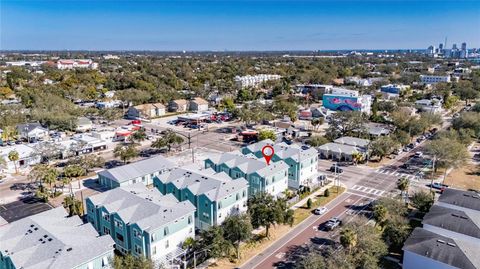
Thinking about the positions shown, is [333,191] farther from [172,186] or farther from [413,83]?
[413,83]

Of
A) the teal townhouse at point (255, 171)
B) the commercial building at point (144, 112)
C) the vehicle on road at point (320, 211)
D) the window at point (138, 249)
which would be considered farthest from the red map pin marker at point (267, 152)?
the commercial building at point (144, 112)

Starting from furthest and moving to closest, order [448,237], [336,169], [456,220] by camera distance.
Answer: [336,169]
[456,220]
[448,237]

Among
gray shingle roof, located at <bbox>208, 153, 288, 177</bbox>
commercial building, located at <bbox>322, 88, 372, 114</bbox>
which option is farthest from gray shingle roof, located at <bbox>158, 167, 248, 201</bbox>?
commercial building, located at <bbox>322, 88, 372, 114</bbox>

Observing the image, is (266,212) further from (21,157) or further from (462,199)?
(21,157)

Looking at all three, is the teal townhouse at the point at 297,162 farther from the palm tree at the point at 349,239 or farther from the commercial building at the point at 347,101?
the commercial building at the point at 347,101

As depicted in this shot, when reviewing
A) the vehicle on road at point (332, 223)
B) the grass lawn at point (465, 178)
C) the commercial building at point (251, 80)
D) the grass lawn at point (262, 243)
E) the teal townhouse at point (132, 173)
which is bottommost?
the grass lawn at point (262, 243)

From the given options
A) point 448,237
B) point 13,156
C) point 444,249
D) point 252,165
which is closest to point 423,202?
point 448,237
